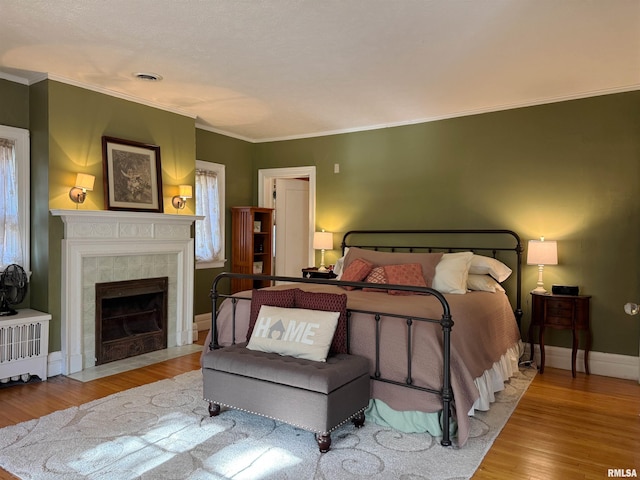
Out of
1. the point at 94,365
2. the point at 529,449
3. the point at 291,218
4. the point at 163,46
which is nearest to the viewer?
the point at 529,449

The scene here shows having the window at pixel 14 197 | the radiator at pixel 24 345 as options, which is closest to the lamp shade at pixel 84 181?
the window at pixel 14 197

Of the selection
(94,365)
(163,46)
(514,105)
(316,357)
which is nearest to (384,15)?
(163,46)

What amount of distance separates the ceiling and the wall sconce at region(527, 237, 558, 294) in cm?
141

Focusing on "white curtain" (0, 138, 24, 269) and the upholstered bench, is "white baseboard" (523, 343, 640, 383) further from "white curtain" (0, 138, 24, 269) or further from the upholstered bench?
"white curtain" (0, 138, 24, 269)

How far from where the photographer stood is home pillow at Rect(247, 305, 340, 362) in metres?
2.72

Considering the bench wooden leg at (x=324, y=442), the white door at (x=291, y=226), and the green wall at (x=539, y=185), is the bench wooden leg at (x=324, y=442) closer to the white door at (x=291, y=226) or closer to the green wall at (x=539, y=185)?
the green wall at (x=539, y=185)

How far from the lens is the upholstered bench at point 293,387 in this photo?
8.04 feet

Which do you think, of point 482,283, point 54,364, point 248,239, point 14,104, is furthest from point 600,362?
point 14,104

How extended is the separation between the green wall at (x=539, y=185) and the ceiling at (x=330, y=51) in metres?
0.26

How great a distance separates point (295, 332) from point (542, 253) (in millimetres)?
2598

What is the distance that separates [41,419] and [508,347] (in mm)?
3629

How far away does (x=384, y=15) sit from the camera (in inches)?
105

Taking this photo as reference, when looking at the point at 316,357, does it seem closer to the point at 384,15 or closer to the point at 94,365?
the point at 384,15

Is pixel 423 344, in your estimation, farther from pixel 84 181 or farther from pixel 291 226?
pixel 291 226
